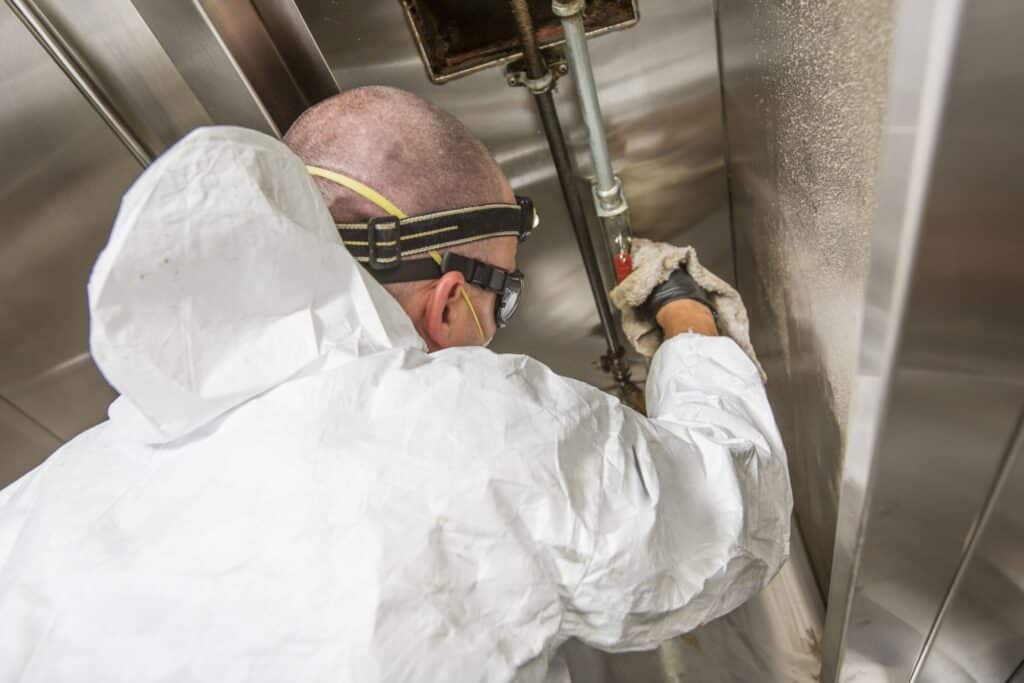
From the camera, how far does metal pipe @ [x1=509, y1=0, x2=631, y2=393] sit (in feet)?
2.66

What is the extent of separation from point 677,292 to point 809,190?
35 cm

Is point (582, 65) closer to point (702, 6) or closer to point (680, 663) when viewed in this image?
point (702, 6)

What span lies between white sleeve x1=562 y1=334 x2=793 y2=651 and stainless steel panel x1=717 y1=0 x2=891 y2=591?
13 centimetres

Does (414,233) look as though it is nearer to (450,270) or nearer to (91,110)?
(450,270)

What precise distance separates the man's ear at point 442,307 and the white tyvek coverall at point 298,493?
0.47 feet

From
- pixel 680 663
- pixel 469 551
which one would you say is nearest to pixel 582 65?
pixel 469 551

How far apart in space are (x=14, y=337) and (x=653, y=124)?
119 centimetres

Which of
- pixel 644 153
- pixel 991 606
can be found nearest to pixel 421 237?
pixel 644 153

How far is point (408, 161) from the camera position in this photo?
0.71 m

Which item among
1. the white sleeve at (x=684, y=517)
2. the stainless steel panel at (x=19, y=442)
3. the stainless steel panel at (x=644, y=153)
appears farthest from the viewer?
the stainless steel panel at (x=19, y=442)

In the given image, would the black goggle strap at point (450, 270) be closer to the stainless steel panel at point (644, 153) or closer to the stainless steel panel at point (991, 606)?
the stainless steel panel at point (644, 153)

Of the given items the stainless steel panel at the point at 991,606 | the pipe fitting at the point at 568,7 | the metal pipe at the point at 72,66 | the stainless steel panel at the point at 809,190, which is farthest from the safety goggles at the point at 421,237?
the stainless steel panel at the point at 991,606

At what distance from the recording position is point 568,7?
2.37ft

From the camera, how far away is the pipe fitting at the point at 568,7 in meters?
0.72
